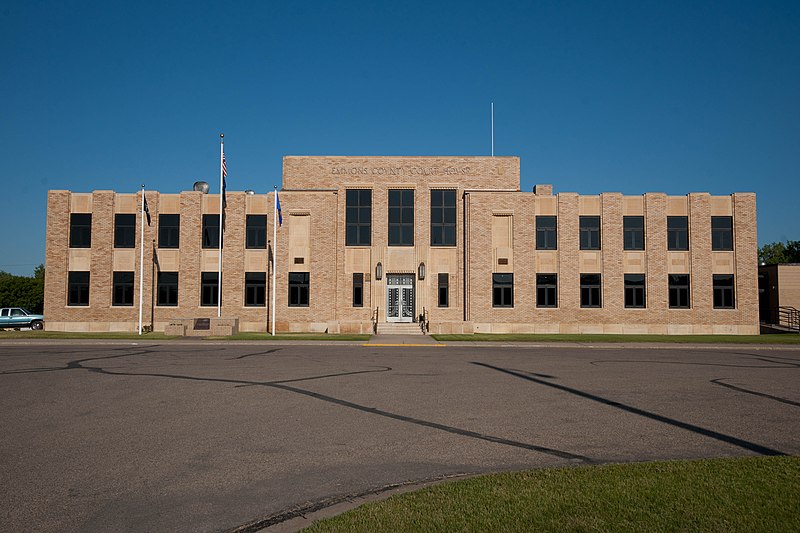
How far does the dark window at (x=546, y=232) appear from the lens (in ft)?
129

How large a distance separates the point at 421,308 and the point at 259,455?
1238 inches

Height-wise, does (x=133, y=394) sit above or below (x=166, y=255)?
below

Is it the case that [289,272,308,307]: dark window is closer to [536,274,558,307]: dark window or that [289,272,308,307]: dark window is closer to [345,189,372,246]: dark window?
[345,189,372,246]: dark window

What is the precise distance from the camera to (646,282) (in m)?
38.8

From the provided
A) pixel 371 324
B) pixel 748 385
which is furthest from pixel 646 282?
pixel 748 385

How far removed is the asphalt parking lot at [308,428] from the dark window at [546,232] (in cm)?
2236

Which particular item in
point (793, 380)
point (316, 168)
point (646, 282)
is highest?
point (316, 168)

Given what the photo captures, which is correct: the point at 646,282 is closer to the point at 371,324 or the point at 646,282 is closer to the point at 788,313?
the point at 788,313

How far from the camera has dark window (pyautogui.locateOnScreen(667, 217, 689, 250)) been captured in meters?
39.2

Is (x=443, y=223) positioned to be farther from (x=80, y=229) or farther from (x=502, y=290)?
(x=80, y=229)

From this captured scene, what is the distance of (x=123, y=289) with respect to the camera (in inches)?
1519

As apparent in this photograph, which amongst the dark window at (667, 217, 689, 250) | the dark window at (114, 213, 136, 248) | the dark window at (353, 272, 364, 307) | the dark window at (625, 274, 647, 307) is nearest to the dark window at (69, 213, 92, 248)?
the dark window at (114, 213, 136, 248)

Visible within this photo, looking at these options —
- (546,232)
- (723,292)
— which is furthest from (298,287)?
(723,292)

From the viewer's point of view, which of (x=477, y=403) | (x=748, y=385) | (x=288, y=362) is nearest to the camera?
(x=477, y=403)
